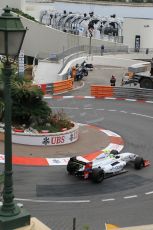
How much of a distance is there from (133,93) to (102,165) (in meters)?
17.2

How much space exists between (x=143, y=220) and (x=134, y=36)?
46.3 m

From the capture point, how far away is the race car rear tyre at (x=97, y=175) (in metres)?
16.7

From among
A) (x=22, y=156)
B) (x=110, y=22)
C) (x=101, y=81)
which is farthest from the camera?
(x=110, y=22)

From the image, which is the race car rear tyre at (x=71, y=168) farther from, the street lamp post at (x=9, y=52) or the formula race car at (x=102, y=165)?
the street lamp post at (x=9, y=52)

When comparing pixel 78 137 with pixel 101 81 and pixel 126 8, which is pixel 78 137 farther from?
pixel 126 8

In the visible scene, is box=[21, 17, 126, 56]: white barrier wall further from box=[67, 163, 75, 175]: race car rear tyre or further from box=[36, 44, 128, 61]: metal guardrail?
box=[67, 163, 75, 175]: race car rear tyre

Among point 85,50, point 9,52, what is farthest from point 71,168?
point 85,50

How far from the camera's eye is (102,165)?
1752 centimetres

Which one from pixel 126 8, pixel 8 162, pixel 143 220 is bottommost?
pixel 143 220

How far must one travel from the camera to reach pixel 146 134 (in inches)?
973

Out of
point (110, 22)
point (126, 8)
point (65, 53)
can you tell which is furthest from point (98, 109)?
point (126, 8)

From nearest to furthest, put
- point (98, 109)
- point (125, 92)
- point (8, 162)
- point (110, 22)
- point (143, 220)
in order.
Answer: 1. point (8, 162)
2. point (143, 220)
3. point (98, 109)
4. point (125, 92)
5. point (110, 22)

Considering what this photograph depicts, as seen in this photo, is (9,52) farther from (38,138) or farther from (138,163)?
→ (38,138)

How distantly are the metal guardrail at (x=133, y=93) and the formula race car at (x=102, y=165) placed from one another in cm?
1527
